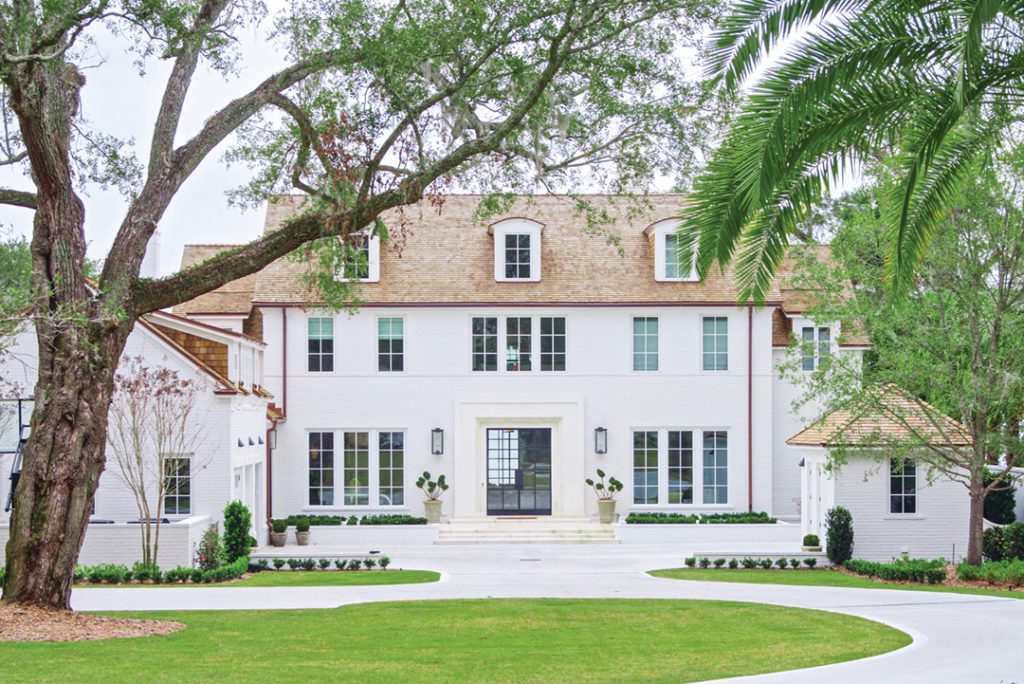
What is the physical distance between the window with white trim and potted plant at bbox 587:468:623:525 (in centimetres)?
581

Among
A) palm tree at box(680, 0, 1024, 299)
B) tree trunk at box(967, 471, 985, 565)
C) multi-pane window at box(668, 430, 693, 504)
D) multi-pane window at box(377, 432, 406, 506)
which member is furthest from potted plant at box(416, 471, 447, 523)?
palm tree at box(680, 0, 1024, 299)

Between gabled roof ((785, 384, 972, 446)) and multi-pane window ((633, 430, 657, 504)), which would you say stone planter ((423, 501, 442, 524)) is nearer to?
multi-pane window ((633, 430, 657, 504))

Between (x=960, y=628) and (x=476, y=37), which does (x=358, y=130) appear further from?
(x=960, y=628)

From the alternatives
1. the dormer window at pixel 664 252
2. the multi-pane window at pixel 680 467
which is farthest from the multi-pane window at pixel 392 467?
the dormer window at pixel 664 252

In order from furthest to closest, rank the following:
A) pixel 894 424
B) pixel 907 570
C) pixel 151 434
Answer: pixel 894 424 < pixel 151 434 < pixel 907 570

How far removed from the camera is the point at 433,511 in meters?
32.6

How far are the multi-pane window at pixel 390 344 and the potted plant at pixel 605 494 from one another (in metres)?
5.85

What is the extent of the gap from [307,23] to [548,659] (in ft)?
27.9

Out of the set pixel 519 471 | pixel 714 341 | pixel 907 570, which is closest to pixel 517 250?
pixel 714 341

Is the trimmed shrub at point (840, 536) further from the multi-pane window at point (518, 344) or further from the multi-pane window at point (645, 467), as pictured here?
the multi-pane window at point (518, 344)

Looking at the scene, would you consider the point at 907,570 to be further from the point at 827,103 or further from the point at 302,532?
the point at 827,103

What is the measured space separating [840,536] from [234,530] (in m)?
12.2

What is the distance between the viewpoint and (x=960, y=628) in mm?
16562

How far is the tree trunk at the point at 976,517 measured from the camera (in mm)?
23688
